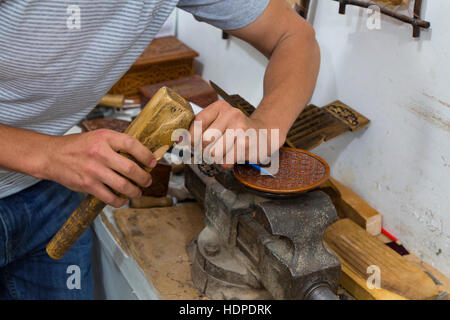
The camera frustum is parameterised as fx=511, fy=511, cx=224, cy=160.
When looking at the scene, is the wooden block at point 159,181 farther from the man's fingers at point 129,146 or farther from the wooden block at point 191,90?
the man's fingers at point 129,146

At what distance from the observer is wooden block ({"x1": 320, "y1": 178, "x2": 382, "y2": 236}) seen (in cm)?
158

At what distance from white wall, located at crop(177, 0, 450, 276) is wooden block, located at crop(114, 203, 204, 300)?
1.82 feet

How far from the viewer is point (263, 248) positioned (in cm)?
119

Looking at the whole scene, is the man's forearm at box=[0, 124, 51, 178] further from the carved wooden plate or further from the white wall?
the white wall

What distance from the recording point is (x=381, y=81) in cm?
153

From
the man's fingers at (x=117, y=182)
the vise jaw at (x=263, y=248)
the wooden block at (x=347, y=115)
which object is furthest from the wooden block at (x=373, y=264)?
the man's fingers at (x=117, y=182)

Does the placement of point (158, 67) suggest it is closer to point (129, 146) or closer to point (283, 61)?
point (283, 61)

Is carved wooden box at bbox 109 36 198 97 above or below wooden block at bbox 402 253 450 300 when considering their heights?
above

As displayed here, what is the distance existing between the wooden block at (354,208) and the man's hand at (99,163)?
0.77 m

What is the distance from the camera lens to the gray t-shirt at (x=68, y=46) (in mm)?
1121

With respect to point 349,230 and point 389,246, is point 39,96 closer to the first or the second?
point 349,230

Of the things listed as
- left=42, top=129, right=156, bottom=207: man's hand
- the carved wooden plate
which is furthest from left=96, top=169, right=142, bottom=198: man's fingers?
the carved wooden plate

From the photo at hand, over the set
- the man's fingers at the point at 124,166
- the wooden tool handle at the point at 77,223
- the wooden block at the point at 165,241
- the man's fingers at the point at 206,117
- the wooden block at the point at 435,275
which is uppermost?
the man's fingers at the point at 206,117

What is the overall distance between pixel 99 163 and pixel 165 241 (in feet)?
2.09
